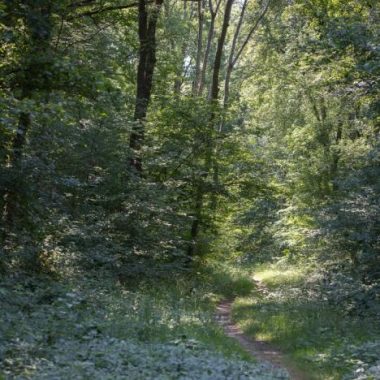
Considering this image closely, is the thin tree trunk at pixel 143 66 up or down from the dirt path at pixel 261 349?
up

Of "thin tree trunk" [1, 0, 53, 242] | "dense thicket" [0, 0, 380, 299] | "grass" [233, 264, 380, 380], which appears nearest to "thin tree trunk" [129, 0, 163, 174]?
"dense thicket" [0, 0, 380, 299]

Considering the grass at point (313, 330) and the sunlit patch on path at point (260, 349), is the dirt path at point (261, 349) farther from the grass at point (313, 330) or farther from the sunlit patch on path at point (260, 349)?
the grass at point (313, 330)

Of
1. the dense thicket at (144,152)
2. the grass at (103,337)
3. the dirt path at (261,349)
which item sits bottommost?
the dirt path at (261,349)

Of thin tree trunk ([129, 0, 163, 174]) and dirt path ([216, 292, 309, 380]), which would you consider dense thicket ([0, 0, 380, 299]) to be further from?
dirt path ([216, 292, 309, 380])

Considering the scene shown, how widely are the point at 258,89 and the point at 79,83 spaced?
68.7ft

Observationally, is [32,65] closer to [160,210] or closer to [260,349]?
[160,210]

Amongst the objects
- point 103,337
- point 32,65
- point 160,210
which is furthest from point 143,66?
point 103,337

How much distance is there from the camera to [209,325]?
35.8 feet

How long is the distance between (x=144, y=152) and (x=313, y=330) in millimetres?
8075

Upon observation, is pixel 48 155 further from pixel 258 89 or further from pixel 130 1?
pixel 258 89

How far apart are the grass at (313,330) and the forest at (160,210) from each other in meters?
0.05

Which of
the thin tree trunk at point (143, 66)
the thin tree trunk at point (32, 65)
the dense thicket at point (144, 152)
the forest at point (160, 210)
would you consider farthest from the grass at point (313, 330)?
the thin tree trunk at point (32, 65)

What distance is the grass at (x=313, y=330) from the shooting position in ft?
29.2

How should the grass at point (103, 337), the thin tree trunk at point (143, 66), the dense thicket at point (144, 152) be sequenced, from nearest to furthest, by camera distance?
1. the grass at point (103, 337)
2. the dense thicket at point (144, 152)
3. the thin tree trunk at point (143, 66)
